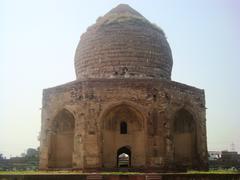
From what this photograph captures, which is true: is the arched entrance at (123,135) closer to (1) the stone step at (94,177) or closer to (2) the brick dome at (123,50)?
(2) the brick dome at (123,50)

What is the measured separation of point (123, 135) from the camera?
1466 centimetres

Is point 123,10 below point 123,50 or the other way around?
the other way around

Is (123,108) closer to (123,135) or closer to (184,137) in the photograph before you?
(123,135)

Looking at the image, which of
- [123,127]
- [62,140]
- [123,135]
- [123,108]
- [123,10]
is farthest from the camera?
[123,10]

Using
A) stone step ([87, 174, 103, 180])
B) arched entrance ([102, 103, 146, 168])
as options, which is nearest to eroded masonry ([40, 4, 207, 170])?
arched entrance ([102, 103, 146, 168])

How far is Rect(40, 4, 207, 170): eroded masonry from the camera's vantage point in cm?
1399

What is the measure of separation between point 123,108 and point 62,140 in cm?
308

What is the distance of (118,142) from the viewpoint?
14570 millimetres

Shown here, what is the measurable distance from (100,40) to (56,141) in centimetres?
484

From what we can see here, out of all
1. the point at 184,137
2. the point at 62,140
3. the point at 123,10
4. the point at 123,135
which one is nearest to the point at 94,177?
the point at 123,135

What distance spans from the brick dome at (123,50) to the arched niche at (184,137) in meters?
1.99

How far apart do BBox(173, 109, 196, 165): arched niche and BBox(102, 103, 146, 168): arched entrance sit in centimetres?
178

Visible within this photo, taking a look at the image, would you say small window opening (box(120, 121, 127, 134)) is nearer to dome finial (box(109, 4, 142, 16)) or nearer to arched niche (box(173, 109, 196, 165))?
arched niche (box(173, 109, 196, 165))

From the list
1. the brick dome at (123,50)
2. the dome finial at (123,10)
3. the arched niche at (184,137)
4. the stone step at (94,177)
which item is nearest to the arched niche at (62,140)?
the brick dome at (123,50)
